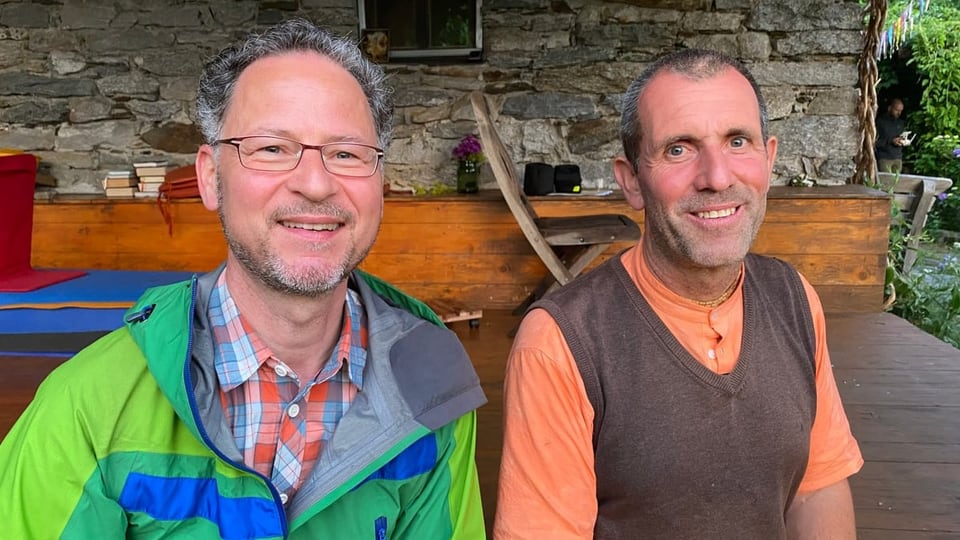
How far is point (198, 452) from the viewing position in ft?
3.20

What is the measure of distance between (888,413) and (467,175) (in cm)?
244

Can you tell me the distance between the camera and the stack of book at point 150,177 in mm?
4168

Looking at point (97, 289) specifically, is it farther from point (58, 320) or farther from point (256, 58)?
point (256, 58)

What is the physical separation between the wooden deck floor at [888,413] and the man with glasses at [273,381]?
1010mm

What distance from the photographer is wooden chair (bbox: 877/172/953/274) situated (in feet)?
15.7

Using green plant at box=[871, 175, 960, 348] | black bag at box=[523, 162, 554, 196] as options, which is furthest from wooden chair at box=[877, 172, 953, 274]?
black bag at box=[523, 162, 554, 196]

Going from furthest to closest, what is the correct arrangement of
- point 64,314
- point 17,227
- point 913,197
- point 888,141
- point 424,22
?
point 888,141
point 913,197
point 424,22
point 17,227
point 64,314

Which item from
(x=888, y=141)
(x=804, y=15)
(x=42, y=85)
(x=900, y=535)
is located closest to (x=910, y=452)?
(x=900, y=535)

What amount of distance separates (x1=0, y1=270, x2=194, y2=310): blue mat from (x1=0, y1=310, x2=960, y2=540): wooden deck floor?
1.80 feet

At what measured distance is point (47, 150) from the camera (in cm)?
442

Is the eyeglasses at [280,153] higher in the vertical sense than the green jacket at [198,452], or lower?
higher

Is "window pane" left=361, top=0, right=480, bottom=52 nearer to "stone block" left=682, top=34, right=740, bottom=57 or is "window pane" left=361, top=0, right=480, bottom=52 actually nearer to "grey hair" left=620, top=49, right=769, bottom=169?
"stone block" left=682, top=34, right=740, bottom=57

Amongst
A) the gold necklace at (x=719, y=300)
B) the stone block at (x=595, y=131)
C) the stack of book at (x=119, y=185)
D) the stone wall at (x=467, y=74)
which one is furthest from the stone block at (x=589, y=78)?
the gold necklace at (x=719, y=300)

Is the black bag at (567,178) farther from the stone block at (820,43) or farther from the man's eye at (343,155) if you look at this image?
the man's eye at (343,155)
